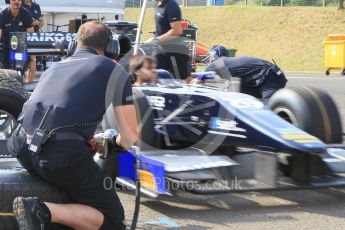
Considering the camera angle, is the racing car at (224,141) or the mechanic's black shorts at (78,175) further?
the racing car at (224,141)

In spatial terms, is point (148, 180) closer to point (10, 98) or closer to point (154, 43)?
point (10, 98)

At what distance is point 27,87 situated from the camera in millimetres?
6145

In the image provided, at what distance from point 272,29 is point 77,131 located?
30728 mm

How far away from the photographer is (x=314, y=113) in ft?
17.3

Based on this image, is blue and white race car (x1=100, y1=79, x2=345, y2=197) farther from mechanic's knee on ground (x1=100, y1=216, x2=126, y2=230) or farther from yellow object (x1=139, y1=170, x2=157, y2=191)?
mechanic's knee on ground (x1=100, y1=216, x2=126, y2=230)

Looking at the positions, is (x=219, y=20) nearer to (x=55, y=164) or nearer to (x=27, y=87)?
(x=27, y=87)

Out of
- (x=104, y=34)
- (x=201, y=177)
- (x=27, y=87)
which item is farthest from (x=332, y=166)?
(x=27, y=87)

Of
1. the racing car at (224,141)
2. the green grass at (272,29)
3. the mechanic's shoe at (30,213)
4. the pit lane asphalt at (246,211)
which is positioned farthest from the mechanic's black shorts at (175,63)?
the green grass at (272,29)

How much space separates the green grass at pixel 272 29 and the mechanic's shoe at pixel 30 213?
74.3 ft

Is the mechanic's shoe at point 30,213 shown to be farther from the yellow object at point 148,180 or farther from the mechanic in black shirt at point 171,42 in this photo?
the mechanic in black shirt at point 171,42

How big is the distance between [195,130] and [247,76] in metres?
1.95

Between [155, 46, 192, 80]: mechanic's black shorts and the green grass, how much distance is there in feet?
61.7

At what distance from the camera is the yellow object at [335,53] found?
19000 millimetres

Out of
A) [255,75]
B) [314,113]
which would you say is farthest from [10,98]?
[255,75]
